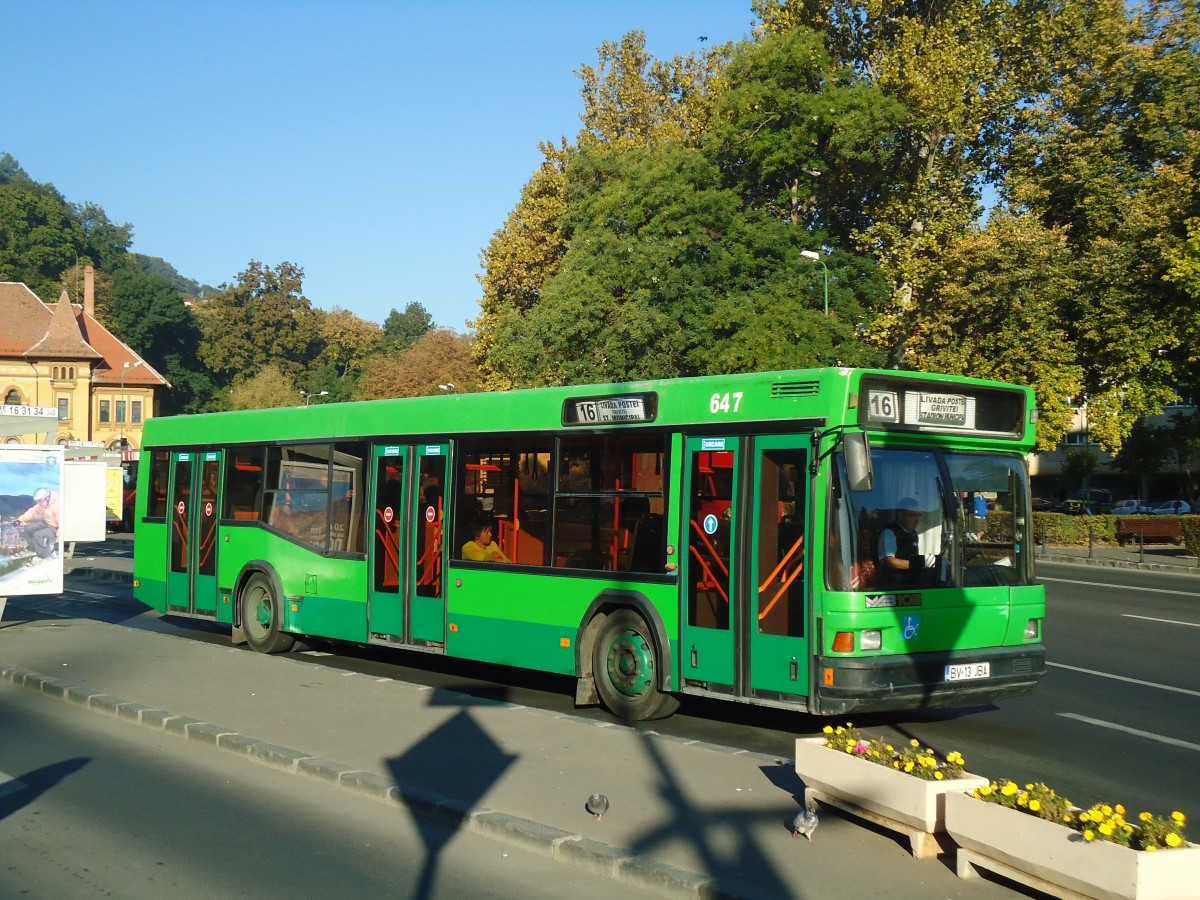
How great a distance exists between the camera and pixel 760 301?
124 ft

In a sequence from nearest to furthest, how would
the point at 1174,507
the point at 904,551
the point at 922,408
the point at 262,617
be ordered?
the point at 904,551 < the point at 922,408 < the point at 262,617 < the point at 1174,507

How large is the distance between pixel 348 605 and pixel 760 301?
83.8ft

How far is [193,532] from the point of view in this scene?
680 inches

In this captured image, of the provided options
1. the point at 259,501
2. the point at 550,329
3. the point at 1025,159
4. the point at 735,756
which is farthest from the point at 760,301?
the point at 735,756

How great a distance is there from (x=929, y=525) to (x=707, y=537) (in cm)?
183

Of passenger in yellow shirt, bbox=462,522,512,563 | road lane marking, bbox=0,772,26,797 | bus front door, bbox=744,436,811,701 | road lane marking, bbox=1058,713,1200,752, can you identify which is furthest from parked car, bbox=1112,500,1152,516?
road lane marking, bbox=0,772,26,797

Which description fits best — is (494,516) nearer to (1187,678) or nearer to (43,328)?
(1187,678)

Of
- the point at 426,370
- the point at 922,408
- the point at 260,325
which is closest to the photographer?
the point at 922,408

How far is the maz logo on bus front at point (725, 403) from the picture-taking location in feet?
34.1

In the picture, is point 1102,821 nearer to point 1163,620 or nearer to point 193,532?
point 193,532

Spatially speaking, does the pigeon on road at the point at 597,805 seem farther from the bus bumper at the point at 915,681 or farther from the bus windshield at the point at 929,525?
the bus windshield at the point at 929,525

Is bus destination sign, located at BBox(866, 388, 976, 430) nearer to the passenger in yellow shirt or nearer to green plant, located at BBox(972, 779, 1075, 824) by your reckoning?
green plant, located at BBox(972, 779, 1075, 824)

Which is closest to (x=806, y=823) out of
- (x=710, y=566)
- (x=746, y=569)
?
(x=746, y=569)

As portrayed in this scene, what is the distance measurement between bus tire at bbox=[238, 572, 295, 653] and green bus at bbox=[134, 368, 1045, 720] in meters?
1.02
